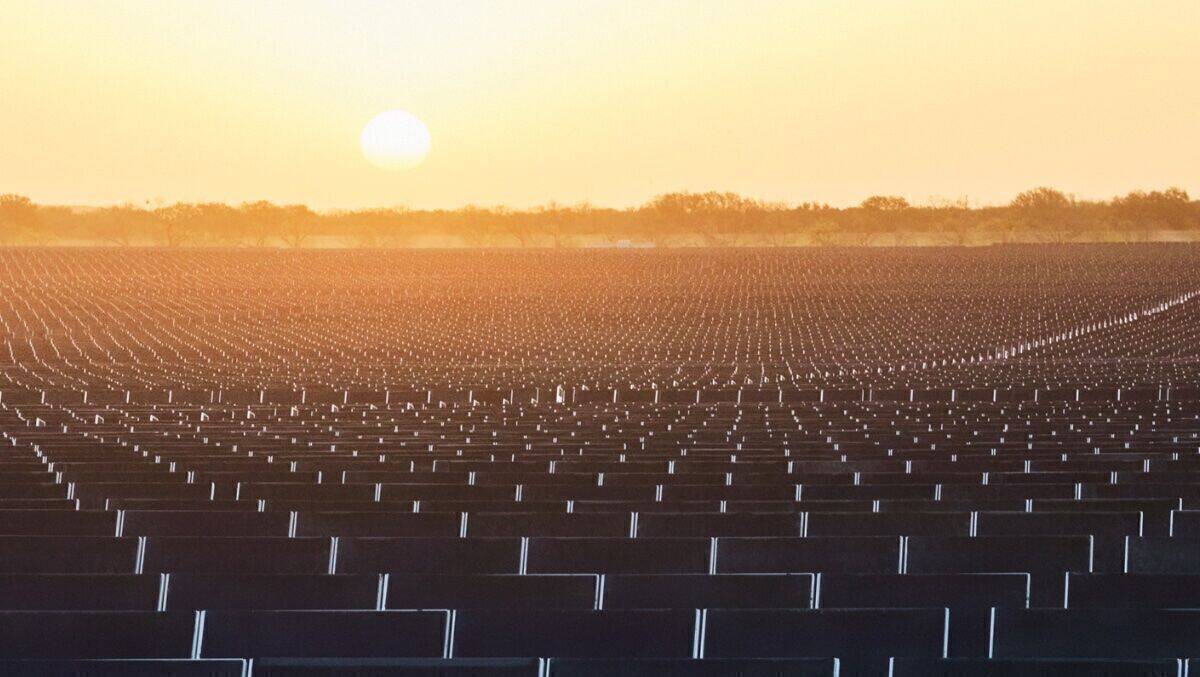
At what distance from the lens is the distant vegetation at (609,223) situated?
472 ft

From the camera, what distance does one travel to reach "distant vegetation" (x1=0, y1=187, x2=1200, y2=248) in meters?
144

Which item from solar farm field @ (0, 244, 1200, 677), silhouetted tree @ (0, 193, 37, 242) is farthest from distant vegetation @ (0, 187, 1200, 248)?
solar farm field @ (0, 244, 1200, 677)

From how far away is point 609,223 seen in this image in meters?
166

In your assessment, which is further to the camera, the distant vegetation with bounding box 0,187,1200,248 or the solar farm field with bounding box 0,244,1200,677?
the distant vegetation with bounding box 0,187,1200,248

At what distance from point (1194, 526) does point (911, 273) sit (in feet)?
248

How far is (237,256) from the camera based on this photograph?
3824 inches

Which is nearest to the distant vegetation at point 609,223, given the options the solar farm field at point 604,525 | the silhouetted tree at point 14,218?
the silhouetted tree at point 14,218

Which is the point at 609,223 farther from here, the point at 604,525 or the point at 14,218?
the point at 604,525

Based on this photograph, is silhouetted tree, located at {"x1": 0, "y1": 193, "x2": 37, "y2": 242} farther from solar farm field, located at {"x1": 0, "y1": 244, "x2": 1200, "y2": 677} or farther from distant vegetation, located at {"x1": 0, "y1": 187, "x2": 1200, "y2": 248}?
solar farm field, located at {"x1": 0, "y1": 244, "x2": 1200, "y2": 677}

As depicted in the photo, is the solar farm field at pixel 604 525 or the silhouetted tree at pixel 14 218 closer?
the solar farm field at pixel 604 525

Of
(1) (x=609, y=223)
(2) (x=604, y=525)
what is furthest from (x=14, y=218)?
(2) (x=604, y=525)

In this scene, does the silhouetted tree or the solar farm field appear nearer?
the solar farm field

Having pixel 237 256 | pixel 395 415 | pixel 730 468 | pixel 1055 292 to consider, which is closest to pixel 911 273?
Answer: pixel 1055 292

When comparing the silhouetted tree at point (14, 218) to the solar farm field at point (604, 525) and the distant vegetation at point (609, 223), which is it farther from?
the solar farm field at point (604, 525)
